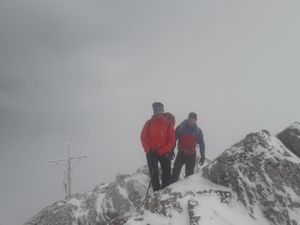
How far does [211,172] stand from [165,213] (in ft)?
7.57

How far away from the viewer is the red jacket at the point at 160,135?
8656 millimetres

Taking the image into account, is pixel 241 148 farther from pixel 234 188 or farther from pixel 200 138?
pixel 200 138

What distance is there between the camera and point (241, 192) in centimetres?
634

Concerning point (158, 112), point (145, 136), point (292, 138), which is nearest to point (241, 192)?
point (292, 138)

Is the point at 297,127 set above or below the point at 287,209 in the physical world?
above

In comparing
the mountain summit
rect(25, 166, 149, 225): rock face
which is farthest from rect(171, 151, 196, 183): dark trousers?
the mountain summit

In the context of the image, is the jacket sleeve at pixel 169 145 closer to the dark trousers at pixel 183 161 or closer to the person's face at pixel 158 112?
the person's face at pixel 158 112

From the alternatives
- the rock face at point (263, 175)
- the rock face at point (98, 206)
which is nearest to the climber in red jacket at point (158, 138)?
the rock face at point (263, 175)

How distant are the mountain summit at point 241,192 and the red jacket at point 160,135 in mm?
1792

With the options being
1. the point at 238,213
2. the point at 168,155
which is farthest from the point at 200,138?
the point at 238,213

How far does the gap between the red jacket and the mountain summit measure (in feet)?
5.88

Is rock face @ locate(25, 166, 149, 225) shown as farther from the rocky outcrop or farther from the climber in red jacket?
the rocky outcrop

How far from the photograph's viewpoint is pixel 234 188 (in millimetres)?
6469

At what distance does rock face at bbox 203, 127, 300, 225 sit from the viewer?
5.96m
